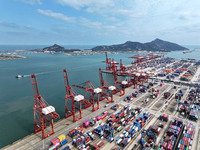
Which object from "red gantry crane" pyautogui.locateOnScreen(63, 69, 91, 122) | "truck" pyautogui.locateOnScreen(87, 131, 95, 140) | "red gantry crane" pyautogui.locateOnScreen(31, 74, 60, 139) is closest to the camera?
"truck" pyautogui.locateOnScreen(87, 131, 95, 140)

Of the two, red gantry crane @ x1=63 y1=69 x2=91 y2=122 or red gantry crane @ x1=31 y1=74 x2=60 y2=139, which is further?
red gantry crane @ x1=63 y1=69 x2=91 y2=122

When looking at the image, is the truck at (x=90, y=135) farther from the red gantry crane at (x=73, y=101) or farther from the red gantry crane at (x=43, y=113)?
the red gantry crane at (x=43, y=113)

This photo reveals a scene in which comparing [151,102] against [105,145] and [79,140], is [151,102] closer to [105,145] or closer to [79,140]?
[105,145]

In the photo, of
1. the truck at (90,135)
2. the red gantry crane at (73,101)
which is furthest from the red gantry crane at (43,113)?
the truck at (90,135)

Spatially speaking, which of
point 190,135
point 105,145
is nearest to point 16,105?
point 105,145

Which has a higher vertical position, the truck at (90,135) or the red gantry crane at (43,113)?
the red gantry crane at (43,113)

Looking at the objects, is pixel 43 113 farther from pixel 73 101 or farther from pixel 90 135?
pixel 90 135

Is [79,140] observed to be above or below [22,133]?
above

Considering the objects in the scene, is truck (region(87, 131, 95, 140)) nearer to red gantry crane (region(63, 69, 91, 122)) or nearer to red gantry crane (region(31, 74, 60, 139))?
red gantry crane (region(63, 69, 91, 122))

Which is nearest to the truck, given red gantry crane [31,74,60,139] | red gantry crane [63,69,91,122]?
red gantry crane [63,69,91,122]

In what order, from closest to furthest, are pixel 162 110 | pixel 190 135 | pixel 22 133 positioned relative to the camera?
pixel 190 135 → pixel 22 133 → pixel 162 110

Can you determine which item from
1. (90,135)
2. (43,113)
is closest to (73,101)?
(43,113)
